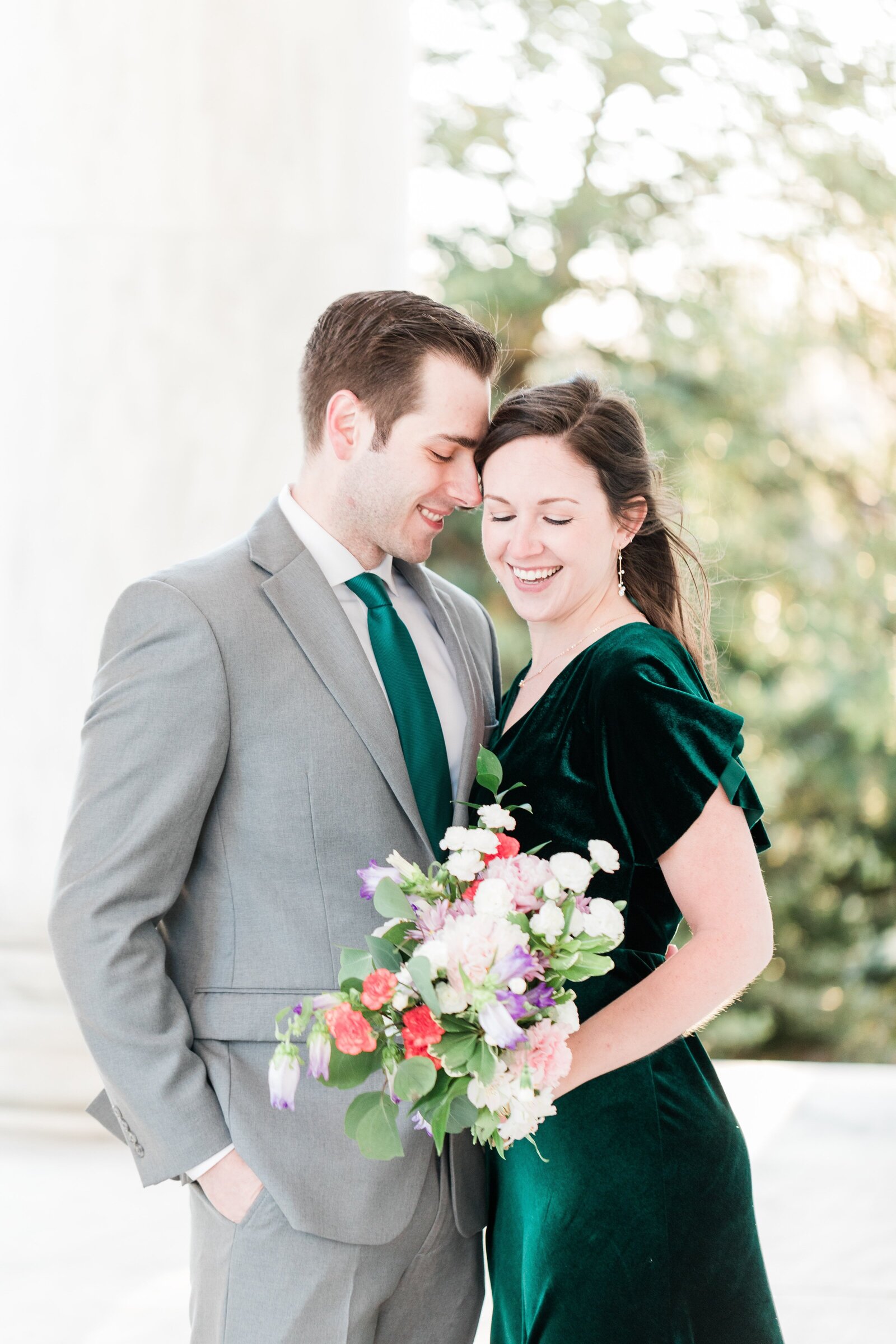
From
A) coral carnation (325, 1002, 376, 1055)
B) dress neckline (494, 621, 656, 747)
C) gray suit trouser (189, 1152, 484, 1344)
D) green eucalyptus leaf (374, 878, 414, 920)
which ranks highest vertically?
dress neckline (494, 621, 656, 747)

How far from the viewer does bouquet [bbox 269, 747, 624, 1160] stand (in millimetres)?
1542

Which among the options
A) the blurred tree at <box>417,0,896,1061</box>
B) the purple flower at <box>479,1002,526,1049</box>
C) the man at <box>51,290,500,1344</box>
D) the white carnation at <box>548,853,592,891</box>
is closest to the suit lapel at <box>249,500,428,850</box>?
the man at <box>51,290,500,1344</box>

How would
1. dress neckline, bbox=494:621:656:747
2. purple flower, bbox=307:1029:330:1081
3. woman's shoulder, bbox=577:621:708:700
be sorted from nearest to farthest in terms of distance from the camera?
purple flower, bbox=307:1029:330:1081 < woman's shoulder, bbox=577:621:708:700 < dress neckline, bbox=494:621:656:747

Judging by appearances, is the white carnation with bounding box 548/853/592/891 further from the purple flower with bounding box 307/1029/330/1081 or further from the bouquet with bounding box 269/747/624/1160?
the purple flower with bounding box 307/1029/330/1081

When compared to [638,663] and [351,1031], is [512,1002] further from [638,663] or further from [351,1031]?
[638,663]

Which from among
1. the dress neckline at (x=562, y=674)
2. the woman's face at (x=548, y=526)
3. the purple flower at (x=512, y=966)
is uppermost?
the woman's face at (x=548, y=526)

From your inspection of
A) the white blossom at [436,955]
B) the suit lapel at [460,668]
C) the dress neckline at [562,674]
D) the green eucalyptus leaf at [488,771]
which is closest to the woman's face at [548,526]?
the dress neckline at [562,674]

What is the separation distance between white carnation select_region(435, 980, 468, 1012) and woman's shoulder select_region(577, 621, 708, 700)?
0.62 m

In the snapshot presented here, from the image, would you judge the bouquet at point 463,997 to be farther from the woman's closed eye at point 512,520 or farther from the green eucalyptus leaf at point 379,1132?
the woman's closed eye at point 512,520

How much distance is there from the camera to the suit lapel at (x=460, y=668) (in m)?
2.29

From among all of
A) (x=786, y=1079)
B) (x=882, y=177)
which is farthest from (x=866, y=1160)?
(x=882, y=177)

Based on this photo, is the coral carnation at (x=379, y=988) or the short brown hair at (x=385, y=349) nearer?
the coral carnation at (x=379, y=988)

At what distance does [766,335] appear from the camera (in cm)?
973

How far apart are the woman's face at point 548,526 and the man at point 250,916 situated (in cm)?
30
